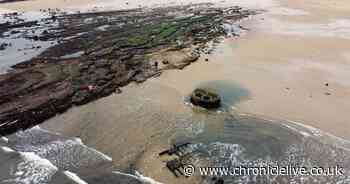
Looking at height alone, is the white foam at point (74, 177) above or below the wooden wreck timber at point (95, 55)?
below

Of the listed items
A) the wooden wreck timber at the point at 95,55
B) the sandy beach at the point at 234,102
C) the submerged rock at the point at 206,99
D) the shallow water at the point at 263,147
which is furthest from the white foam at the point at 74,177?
→ the submerged rock at the point at 206,99

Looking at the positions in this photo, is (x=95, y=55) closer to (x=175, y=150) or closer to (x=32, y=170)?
(x=32, y=170)

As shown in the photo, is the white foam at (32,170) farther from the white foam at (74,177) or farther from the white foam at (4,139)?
the white foam at (4,139)

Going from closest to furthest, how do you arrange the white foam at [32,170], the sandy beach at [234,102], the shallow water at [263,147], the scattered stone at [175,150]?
the white foam at [32,170]
the shallow water at [263,147]
the scattered stone at [175,150]
the sandy beach at [234,102]

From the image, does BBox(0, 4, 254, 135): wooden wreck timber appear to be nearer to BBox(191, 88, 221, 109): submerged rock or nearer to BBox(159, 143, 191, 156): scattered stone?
BBox(191, 88, 221, 109): submerged rock

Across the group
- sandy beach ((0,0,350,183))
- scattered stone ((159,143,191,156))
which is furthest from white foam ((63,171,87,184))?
scattered stone ((159,143,191,156))

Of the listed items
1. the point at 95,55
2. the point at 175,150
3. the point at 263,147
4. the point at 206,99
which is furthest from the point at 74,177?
the point at 95,55

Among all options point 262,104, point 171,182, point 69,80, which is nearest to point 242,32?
point 262,104
